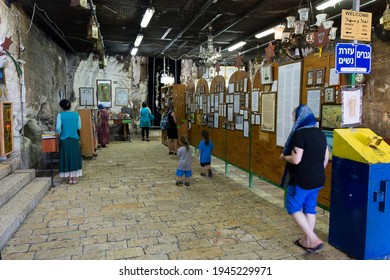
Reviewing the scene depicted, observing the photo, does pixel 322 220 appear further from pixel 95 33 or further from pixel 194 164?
pixel 95 33

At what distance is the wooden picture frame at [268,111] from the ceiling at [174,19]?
2.62 m

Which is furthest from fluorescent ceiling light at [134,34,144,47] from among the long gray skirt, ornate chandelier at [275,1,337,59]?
the long gray skirt

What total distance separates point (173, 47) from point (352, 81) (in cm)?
1058

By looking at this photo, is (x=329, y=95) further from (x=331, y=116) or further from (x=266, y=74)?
(x=266, y=74)

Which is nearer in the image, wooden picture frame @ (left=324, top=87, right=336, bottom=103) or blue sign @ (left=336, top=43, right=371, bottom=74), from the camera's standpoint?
blue sign @ (left=336, top=43, right=371, bottom=74)

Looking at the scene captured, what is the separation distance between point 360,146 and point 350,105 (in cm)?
50

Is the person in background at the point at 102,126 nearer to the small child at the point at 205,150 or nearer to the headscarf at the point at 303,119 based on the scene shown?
the small child at the point at 205,150

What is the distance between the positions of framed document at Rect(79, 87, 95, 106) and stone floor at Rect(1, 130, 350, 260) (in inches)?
330

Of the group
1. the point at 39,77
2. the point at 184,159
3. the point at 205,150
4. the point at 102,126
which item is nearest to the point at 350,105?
the point at 184,159

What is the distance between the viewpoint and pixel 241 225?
4.17 m

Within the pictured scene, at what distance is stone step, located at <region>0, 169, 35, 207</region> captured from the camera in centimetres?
462

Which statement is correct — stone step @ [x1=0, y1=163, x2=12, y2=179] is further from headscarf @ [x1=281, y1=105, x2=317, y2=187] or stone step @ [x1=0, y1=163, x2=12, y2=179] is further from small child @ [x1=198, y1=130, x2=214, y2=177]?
headscarf @ [x1=281, y1=105, x2=317, y2=187]

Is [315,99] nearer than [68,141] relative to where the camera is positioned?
Yes

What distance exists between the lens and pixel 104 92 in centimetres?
1467
